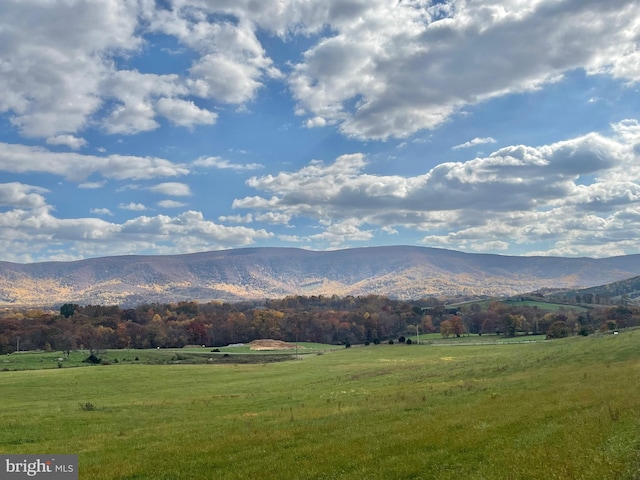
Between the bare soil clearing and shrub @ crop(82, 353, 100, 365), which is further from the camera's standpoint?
the bare soil clearing

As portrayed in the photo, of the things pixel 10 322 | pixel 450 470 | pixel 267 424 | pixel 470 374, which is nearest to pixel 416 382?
pixel 470 374

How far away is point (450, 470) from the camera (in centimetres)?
1566

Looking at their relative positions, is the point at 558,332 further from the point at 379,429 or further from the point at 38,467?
the point at 38,467

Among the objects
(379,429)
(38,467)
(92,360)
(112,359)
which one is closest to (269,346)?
(112,359)

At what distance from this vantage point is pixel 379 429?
23.6 m

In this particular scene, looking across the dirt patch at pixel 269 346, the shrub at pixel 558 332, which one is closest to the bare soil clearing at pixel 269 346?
the dirt patch at pixel 269 346

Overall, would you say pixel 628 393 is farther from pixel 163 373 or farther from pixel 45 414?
pixel 163 373

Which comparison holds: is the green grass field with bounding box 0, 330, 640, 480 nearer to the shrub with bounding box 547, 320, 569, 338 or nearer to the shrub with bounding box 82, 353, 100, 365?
the shrub with bounding box 82, 353, 100, 365

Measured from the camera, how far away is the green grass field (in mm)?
16078

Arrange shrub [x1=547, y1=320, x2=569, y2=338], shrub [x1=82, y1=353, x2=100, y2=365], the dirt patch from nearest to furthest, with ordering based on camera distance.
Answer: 1. shrub [x1=82, y1=353, x2=100, y2=365]
2. shrub [x1=547, y1=320, x2=569, y2=338]
3. the dirt patch

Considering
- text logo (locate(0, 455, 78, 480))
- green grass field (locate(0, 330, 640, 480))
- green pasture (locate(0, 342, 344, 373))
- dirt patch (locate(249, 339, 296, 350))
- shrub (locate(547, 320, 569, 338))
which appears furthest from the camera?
dirt patch (locate(249, 339, 296, 350))

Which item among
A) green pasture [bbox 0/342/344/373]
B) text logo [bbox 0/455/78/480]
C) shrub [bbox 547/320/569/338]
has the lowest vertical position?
shrub [bbox 547/320/569/338]

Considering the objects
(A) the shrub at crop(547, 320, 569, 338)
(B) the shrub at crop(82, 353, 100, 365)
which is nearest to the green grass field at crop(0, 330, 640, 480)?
(B) the shrub at crop(82, 353, 100, 365)

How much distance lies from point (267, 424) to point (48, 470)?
12698 mm
